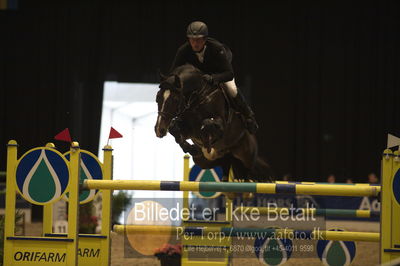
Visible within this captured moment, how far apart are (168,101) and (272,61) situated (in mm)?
8167

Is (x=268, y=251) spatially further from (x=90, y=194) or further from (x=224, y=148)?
(x=90, y=194)

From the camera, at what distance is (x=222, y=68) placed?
442 cm

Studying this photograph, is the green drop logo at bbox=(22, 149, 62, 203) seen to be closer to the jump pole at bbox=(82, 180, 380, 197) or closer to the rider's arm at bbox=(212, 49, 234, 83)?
the jump pole at bbox=(82, 180, 380, 197)

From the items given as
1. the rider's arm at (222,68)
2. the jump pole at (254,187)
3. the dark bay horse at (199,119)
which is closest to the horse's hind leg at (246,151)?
Answer: the dark bay horse at (199,119)

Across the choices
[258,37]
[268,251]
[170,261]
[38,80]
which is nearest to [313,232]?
[268,251]

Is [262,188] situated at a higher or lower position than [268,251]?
higher

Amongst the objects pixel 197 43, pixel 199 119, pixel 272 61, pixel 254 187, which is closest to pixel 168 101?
pixel 199 119

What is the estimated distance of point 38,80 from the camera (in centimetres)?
1203

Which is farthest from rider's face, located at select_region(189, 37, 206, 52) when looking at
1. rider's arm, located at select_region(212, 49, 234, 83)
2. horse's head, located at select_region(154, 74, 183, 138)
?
horse's head, located at select_region(154, 74, 183, 138)

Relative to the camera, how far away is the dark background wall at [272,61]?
11.9 metres

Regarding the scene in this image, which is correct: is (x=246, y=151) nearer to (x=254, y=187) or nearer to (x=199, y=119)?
(x=199, y=119)

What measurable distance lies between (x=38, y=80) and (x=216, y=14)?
153 inches

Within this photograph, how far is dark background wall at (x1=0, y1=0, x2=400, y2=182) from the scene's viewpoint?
11.9 metres

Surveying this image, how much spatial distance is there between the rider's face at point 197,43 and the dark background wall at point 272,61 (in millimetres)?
7585
